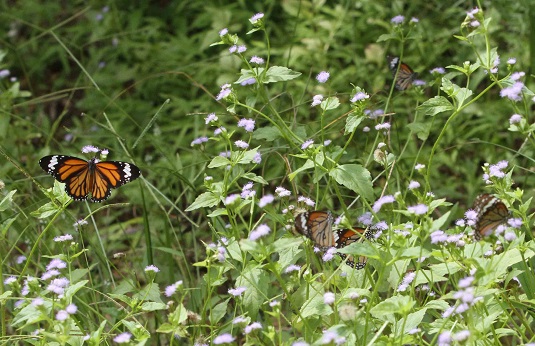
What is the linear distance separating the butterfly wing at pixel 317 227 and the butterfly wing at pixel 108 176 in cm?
89

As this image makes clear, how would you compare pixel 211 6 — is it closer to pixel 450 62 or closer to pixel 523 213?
pixel 450 62

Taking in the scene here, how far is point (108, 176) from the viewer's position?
312 centimetres

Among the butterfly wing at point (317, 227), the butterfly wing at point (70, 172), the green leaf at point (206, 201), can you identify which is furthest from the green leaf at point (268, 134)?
the butterfly wing at point (70, 172)

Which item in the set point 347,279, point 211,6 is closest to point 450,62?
point 211,6

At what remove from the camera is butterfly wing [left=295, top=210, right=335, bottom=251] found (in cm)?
229

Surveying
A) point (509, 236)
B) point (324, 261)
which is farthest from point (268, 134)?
point (509, 236)

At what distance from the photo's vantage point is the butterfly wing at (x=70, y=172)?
295 cm

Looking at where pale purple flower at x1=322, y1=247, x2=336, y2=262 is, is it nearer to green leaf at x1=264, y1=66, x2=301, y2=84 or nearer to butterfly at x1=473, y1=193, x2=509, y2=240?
butterfly at x1=473, y1=193, x2=509, y2=240

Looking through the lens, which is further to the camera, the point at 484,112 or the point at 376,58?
the point at 376,58

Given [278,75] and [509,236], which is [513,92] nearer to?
[509,236]

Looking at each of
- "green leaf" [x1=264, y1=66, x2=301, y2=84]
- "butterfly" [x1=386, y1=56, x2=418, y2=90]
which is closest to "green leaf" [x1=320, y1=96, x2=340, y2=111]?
"green leaf" [x1=264, y1=66, x2=301, y2=84]

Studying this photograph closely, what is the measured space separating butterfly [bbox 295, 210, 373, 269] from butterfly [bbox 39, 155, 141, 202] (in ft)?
2.70

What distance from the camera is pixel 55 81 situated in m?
6.38

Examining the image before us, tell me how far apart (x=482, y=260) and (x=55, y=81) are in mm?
4900
